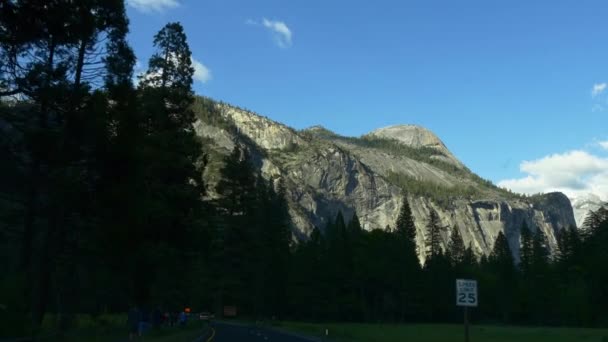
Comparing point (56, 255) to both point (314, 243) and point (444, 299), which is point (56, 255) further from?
point (444, 299)

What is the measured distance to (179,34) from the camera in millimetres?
43688

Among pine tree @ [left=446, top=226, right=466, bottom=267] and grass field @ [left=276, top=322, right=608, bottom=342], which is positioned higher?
pine tree @ [left=446, top=226, right=466, bottom=267]

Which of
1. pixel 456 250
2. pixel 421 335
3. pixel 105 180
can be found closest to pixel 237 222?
pixel 421 335

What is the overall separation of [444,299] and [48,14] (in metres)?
103

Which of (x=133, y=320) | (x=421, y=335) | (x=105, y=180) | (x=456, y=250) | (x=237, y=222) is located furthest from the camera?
(x=456, y=250)

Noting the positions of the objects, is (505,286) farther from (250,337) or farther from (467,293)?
(467,293)

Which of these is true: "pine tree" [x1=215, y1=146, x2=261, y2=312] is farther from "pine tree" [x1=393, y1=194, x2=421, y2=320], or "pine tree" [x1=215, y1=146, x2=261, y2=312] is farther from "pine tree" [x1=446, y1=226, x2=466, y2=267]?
"pine tree" [x1=446, y1=226, x2=466, y2=267]

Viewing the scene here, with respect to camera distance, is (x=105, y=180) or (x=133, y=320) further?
(x=133, y=320)

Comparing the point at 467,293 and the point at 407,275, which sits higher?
the point at 407,275

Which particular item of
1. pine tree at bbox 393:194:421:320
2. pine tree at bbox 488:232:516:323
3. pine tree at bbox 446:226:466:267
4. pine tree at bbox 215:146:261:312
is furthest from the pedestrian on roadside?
pine tree at bbox 446:226:466:267

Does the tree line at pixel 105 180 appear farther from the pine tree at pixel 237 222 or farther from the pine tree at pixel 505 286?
the pine tree at pixel 505 286

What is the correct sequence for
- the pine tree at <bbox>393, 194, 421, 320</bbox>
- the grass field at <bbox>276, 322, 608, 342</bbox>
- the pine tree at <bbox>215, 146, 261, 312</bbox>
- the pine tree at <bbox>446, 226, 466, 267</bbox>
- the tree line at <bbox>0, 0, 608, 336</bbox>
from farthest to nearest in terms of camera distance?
the pine tree at <bbox>446, 226, 466, 267</bbox> → the pine tree at <bbox>393, 194, 421, 320</bbox> → the pine tree at <bbox>215, 146, 261, 312</bbox> → the grass field at <bbox>276, 322, 608, 342</bbox> → the tree line at <bbox>0, 0, 608, 336</bbox>

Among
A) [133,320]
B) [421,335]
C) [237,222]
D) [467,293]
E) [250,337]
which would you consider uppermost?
[237,222]

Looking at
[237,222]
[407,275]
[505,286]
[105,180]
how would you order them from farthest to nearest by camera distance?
1. [505,286]
2. [407,275]
3. [237,222]
4. [105,180]
